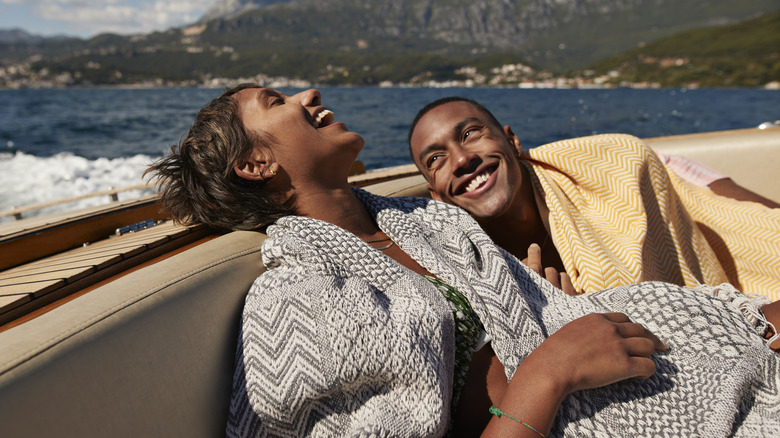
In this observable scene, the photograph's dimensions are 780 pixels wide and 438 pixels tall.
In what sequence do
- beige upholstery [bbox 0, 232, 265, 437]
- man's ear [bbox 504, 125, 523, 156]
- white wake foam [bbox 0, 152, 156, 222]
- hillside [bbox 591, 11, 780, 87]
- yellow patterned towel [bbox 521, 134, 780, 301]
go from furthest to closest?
hillside [bbox 591, 11, 780, 87] < white wake foam [bbox 0, 152, 156, 222] < man's ear [bbox 504, 125, 523, 156] < yellow patterned towel [bbox 521, 134, 780, 301] < beige upholstery [bbox 0, 232, 265, 437]

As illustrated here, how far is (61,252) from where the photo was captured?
1686 millimetres

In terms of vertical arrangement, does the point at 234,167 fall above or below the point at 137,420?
above

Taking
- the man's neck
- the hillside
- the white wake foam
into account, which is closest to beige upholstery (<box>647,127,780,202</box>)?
the man's neck

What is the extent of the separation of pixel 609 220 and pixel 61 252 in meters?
2.04

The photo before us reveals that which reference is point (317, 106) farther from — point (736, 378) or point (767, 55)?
point (767, 55)

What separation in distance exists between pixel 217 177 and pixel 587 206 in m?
1.49

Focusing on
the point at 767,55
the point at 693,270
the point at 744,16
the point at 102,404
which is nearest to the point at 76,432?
the point at 102,404

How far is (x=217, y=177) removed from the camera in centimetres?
155

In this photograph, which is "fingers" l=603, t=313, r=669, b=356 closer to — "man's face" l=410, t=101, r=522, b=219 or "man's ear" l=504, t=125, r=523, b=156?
"man's face" l=410, t=101, r=522, b=219

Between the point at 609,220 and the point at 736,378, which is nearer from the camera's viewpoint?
the point at 736,378

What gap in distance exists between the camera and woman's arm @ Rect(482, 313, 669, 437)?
1.07 metres

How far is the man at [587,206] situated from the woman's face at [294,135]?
1.82 feet

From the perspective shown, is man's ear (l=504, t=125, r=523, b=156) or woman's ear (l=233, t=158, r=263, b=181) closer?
woman's ear (l=233, t=158, r=263, b=181)

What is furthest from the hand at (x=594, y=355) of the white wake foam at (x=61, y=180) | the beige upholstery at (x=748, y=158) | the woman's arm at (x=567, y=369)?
the white wake foam at (x=61, y=180)
